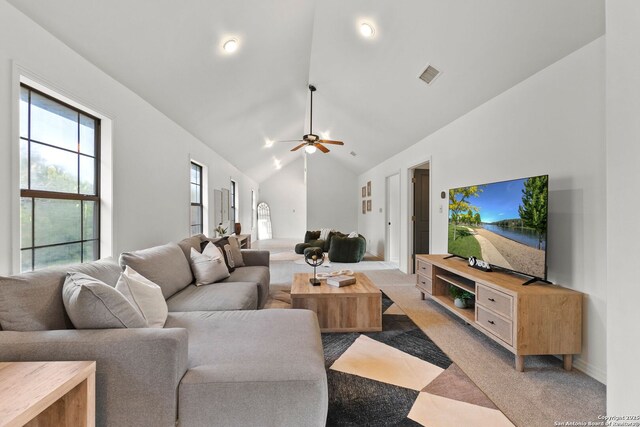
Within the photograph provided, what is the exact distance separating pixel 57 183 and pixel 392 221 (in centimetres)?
575

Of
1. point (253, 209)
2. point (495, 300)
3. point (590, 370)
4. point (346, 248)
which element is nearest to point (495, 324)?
point (495, 300)

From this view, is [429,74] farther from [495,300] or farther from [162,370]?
[162,370]

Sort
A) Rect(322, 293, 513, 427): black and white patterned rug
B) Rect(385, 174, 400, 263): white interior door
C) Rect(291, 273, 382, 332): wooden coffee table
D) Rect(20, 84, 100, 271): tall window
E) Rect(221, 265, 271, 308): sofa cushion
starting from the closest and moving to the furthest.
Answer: Rect(322, 293, 513, 427): black and white patterned rug → Rect(20, 84, 100, 271): tall window → Rect(291, 273, 382, 332): wooden coffee table → Rect(221, 265, 271, 308): sofa cushion → Rect(385, 174, 400, 263): white interior door

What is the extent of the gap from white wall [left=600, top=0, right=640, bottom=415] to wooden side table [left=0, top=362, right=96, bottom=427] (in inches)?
72.6

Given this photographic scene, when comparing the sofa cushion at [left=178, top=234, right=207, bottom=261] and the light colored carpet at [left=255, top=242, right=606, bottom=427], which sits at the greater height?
the sofa cushion at [left=178, top=234, right=207, bottom=261]

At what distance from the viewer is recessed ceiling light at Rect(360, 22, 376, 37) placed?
288 centimetres

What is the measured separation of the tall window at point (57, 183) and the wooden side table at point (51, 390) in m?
1.20

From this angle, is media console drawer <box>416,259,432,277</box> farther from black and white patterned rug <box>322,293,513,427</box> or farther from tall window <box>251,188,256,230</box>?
tall window <box>251,188,256,230</box>

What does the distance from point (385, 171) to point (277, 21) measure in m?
4.15

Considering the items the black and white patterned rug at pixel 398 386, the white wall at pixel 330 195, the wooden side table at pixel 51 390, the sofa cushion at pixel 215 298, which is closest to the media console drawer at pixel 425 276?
the black and white patterned rug at pixel 398 386

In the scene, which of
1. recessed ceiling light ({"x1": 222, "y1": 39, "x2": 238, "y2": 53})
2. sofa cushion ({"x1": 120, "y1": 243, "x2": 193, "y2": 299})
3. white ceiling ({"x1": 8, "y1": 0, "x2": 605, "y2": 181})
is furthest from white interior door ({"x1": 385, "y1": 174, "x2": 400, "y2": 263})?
sofa cushion ({"x1": 120, "y1": 243, "x2": 193, "y2": 299})

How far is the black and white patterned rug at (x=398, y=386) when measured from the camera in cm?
161

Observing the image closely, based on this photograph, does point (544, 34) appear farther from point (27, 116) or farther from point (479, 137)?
point (27, 116)

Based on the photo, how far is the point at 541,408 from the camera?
1691 mm
